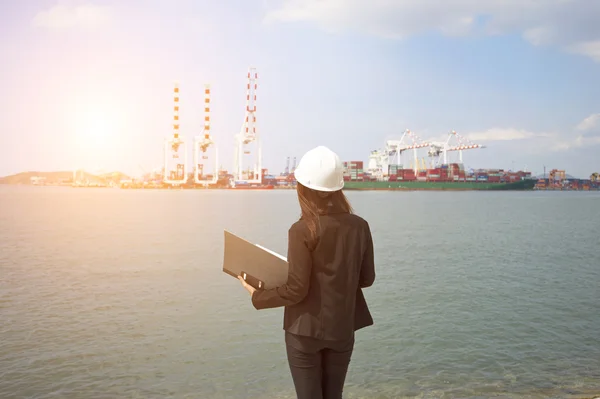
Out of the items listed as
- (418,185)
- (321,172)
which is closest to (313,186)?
(321,172)

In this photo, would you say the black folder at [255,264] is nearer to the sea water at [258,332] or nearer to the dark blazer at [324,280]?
the dark blazer at [324,280]

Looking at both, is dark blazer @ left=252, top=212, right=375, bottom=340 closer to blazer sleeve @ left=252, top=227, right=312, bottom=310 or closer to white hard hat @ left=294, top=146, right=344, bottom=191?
blazer sleeve @ left=252, top=227, right=312, bottom=310

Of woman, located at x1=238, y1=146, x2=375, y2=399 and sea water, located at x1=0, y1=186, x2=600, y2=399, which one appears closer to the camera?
woman, located at x1=238, y1=146, x2=375, y2=399

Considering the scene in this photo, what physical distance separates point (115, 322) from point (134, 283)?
448 cm

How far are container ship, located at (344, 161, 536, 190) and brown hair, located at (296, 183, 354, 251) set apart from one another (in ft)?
443

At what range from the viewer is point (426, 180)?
142m

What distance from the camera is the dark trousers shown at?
239cm

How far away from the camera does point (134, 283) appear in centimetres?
1402

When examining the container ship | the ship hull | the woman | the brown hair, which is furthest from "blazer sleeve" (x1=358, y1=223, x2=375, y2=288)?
the ship hull

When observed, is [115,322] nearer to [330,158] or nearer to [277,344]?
[277,344]

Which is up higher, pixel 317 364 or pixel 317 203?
pixel 317 203

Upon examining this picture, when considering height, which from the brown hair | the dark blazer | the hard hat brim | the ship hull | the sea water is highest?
the ship hull

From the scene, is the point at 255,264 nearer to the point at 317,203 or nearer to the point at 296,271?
the point at 296,271

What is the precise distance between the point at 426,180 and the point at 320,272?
14355 cm
